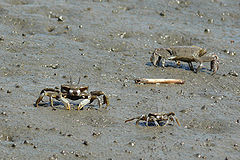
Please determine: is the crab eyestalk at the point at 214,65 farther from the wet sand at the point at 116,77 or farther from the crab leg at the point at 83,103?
the crab leg at the point at 83,103

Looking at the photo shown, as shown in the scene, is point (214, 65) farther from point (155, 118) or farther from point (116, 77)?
point (155, 118)

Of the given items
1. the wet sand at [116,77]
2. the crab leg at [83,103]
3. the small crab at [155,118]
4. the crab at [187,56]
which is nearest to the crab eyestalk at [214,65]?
the crab at [187,56]

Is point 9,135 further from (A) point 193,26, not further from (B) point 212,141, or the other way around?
(A) point 193,26

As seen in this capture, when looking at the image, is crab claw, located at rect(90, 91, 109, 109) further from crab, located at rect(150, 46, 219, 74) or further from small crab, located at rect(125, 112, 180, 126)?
crab, located at rect(150, 46, 219, 74)

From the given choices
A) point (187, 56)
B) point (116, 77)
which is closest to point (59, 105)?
point (116, 77)

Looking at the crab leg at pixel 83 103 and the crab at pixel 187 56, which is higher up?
the crab at pixel 187 56

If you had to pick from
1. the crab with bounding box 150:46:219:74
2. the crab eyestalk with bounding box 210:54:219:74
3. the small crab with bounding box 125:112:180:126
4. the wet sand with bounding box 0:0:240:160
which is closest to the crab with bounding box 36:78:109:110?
the wet sand with bounding box 0:0:240:160

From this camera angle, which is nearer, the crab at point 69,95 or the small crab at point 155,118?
the small crab at point 155,118

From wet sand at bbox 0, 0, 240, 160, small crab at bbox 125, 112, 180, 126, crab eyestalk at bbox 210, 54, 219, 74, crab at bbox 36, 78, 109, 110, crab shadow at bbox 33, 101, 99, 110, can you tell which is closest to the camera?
wet sand at bbox 0, 0, 240, 160
